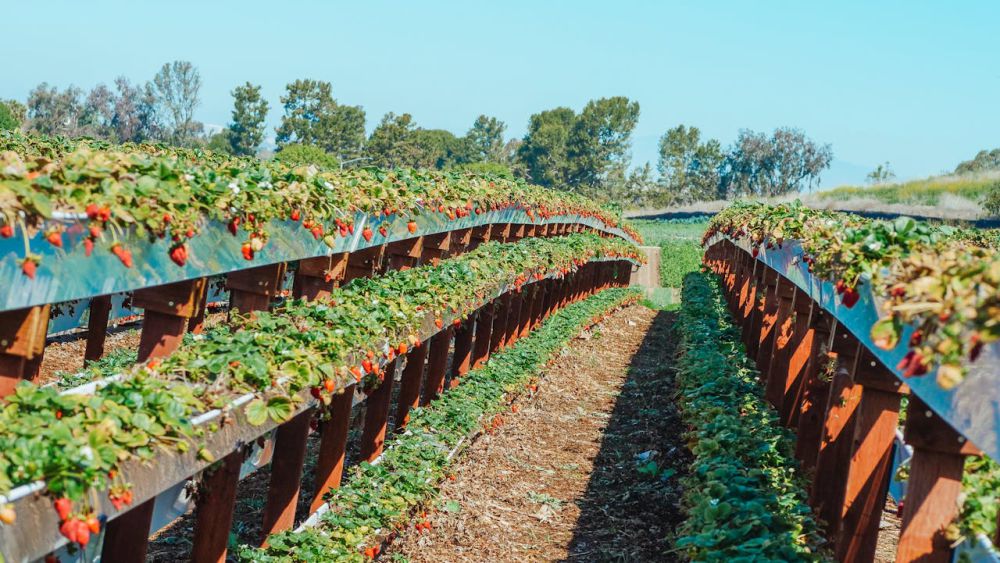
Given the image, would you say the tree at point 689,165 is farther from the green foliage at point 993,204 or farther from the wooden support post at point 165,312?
the wooden support post at point 165,312

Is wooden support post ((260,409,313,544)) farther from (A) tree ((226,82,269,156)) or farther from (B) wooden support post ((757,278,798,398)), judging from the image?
(A) tree ((226,82,269,156))

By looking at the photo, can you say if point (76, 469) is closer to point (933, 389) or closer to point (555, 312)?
point (933, 389)

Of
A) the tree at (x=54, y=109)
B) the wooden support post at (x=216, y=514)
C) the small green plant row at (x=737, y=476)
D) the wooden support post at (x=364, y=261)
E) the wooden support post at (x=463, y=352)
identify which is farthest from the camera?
the tree at (x=54, y=109)

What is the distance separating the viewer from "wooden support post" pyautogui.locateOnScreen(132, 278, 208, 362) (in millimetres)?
5625

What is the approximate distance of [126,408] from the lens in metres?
4.18

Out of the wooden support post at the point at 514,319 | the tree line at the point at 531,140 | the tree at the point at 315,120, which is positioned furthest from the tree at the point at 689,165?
the wooden support post at the point at 514,319

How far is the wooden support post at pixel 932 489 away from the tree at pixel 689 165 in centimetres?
12200

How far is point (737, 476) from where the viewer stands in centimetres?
773

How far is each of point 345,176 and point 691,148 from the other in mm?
126117

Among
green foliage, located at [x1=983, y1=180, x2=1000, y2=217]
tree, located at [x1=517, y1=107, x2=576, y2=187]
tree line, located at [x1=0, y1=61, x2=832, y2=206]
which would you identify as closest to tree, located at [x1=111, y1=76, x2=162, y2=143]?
tree line, located at [x1=0, y1=61, x2=832, y2=206]

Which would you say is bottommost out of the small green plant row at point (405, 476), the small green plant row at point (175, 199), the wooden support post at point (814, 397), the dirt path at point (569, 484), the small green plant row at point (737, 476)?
the dirt path at point (569, 484)

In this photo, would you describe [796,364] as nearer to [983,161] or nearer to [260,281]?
[260,281]

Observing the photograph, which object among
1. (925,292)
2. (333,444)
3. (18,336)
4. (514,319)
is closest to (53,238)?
(18,336)

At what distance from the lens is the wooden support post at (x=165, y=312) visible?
5625 mm
